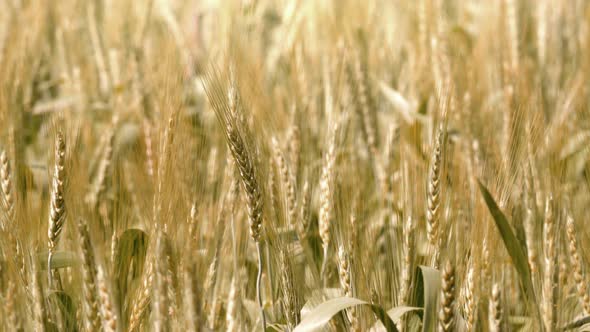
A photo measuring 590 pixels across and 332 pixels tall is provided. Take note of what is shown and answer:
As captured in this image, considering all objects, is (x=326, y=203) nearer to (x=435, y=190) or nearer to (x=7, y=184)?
(x=435, y=190)

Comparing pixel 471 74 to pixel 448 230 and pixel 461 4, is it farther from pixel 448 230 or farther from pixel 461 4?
pixel 461 4

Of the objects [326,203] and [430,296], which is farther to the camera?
[326,203]

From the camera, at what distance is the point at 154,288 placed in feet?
3.26

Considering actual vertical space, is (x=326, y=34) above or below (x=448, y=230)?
above

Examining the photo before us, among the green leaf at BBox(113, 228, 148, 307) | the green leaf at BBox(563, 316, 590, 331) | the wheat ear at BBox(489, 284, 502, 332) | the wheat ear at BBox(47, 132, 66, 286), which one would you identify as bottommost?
the green leaf at BBox(563, 316, 590, 331)

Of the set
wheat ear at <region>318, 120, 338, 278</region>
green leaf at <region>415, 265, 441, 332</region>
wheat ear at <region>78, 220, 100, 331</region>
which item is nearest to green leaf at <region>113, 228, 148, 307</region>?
wheat ear at <region>78, 220, 100, 331</region>

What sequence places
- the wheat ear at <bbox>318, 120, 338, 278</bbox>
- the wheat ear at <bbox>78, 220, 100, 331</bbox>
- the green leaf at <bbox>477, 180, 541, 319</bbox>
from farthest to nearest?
the wheat ear at <bbox>318, 120, 338, 278</bbox> < the green leaf at <bbox>477, 180, 541, 319</bbox> < the wheat ear at <bbox>78, 220, 100, 331</bbox>

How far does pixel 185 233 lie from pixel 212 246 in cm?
23

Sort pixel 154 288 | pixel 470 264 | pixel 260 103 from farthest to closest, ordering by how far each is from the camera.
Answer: pixel 260 103, pixel 470 264, pixel 154 288

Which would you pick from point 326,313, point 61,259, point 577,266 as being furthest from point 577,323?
point 61,259

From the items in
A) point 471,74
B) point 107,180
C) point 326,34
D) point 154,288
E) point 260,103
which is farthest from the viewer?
point 326,34

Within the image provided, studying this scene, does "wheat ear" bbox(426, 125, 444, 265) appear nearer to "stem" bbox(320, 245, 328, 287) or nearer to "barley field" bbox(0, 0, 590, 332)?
"barley field" bbox(0, 0, 590, 332)

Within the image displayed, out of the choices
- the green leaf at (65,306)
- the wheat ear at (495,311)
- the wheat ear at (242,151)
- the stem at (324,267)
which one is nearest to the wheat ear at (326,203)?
the stem at (324,267)

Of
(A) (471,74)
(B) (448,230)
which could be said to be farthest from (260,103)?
(A) (471,74)
